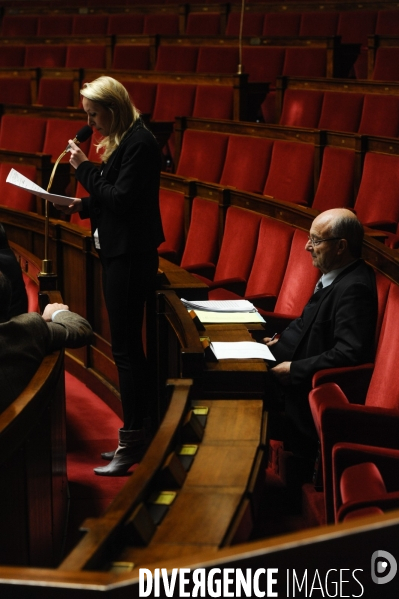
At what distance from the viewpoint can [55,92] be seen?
7.02ft

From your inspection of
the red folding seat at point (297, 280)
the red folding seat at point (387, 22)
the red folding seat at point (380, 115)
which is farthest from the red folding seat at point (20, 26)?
the red folding seat at point (297, 280)

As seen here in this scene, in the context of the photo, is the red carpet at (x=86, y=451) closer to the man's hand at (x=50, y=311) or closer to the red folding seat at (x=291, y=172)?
the man's hand at (x=50, y=311)

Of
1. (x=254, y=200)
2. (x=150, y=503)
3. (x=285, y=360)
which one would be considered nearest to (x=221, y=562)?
(x=150, y=503)

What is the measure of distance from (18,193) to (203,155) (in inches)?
14.6

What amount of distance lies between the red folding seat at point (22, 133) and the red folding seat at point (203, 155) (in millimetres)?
386

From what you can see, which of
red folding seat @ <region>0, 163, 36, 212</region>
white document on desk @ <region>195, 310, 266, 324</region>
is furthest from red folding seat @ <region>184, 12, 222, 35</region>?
white document on desk @ <region>195, 310, 266, 324</region>

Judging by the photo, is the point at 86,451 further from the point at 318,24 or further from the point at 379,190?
the point at 318,24

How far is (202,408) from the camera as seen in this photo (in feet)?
1.90

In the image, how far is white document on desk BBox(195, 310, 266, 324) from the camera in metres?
0.82

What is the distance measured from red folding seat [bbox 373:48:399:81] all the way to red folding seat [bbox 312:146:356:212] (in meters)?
0.41

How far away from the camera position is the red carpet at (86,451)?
0.85 m

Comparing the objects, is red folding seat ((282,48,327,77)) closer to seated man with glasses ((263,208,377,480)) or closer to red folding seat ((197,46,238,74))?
red folding seat ((197,46,238,74))

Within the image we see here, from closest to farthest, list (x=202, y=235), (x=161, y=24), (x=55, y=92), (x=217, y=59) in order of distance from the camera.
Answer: (x=202, y=235), (x=217, y=59), (x=55, y=92), (x=161, y=24)

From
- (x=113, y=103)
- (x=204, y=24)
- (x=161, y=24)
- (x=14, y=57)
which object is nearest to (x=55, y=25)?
(x=14, y=57)
